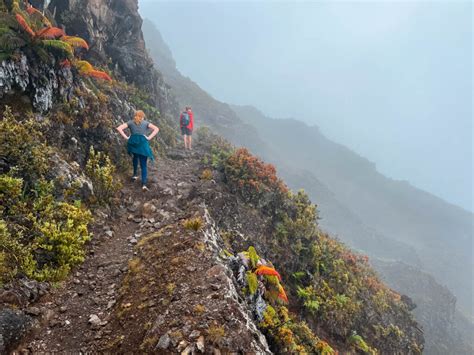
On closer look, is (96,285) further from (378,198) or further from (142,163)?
(378,198)

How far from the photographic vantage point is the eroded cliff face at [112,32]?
1526cm

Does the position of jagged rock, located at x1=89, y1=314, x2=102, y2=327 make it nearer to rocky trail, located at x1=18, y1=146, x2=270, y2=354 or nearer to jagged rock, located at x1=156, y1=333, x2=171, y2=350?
rocky trail, located at x1=18, y1=146, x2=270, y2=354

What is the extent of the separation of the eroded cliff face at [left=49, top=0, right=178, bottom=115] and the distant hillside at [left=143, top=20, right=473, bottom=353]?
29.5 meters

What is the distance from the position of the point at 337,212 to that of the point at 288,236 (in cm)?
7333

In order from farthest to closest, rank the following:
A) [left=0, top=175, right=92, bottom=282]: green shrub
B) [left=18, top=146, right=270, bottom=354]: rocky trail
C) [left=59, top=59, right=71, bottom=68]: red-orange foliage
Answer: [left=59, top=59, right=71, bottom=68]: red-orange foliage, [left=0, top=175, right=92, bottom=282]: green shrub, [left=18, top=146, right=270, bottom=354]: rocky trail

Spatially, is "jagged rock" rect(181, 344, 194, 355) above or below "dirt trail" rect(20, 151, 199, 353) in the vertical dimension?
above

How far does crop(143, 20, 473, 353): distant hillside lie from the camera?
66.0 m

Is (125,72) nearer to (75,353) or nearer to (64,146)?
(64,146)

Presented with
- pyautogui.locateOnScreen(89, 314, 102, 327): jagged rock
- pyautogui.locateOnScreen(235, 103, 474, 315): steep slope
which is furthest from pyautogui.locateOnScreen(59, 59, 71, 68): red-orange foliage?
pyautogui.locateOnScreen(235, 103, 474, 315): steep slope

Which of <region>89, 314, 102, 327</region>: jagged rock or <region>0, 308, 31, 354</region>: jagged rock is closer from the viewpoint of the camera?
<region>0, 308, 31, 354</region>: jagged rock

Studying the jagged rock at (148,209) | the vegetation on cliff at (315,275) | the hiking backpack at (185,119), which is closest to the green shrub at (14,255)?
the jagged rock at (148,209)

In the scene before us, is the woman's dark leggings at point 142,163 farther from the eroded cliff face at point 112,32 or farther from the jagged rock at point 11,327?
the eroded cliff face at point 112,32

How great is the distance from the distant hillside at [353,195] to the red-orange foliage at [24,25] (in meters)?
41.9

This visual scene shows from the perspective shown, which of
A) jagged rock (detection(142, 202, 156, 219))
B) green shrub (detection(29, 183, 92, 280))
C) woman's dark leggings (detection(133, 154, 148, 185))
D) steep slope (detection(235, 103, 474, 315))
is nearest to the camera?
green shrub (detection(29, 183, 92, 280))
